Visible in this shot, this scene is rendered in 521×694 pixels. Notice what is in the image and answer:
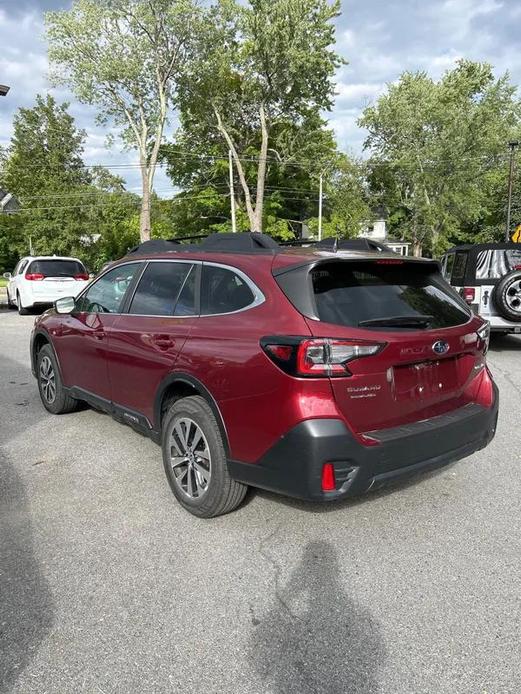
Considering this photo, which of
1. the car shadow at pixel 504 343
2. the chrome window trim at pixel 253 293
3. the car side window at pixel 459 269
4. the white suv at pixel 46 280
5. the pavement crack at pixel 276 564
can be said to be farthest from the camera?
the white suv at pixel 46 280

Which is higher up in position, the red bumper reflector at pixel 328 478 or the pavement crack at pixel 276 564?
the red bumper reflector at pixel 328 478

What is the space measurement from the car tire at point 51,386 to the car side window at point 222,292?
7.96 feet

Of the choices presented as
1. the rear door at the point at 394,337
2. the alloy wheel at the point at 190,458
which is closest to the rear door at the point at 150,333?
the alloy wheel at the point at 190,458

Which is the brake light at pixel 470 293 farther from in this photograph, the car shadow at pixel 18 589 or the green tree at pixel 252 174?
the green tree at pixel 252 174

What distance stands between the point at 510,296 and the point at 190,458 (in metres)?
7.13

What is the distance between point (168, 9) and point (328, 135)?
45.0 feet

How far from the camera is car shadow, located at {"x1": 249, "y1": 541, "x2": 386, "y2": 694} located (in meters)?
2.05

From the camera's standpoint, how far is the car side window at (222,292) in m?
3.14

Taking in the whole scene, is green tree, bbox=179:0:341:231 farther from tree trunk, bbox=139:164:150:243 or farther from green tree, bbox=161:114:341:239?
tree trunk, bbox=139:164:150:243

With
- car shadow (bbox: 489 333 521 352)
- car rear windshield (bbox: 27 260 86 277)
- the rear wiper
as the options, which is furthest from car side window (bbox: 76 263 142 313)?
car rear windshield (bbox: 27 260 86 277)

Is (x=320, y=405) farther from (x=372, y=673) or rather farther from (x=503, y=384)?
(x=503, y=384)

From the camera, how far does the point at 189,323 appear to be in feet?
11.2

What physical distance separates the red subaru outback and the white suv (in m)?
12.0

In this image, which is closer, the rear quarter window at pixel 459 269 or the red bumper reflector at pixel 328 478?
the red bumper reflector at pixel 328 478
